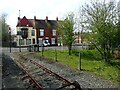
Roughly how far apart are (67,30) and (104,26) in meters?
14.7

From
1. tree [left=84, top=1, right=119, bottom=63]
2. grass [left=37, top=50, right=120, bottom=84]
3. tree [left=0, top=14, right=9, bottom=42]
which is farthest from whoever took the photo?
tree [left=0, top=14, right=9, bottom=42]

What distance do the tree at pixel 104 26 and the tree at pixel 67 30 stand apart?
12110mm

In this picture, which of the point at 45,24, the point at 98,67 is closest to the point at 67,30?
the point at 98,67

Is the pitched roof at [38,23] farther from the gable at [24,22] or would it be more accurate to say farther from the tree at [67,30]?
the tree at [67,30]

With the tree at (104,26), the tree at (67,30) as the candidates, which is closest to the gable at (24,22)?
the tree at (67,30)

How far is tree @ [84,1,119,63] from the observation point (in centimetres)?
2334

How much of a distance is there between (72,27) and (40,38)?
139ft

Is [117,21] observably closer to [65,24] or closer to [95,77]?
[95,77]

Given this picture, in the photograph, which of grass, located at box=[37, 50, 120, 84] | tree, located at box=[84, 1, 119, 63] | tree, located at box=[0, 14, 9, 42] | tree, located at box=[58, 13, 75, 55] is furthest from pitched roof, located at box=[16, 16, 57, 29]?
tree, located at box=[84, 1, 119, 63]

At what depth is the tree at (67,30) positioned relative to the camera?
123ft

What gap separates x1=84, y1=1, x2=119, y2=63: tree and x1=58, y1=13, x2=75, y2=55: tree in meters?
12.1

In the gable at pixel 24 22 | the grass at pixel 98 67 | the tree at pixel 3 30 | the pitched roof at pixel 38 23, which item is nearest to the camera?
the grass at pixel 98 67

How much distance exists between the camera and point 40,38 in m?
79.3

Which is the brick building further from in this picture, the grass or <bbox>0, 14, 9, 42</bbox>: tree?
the grass
